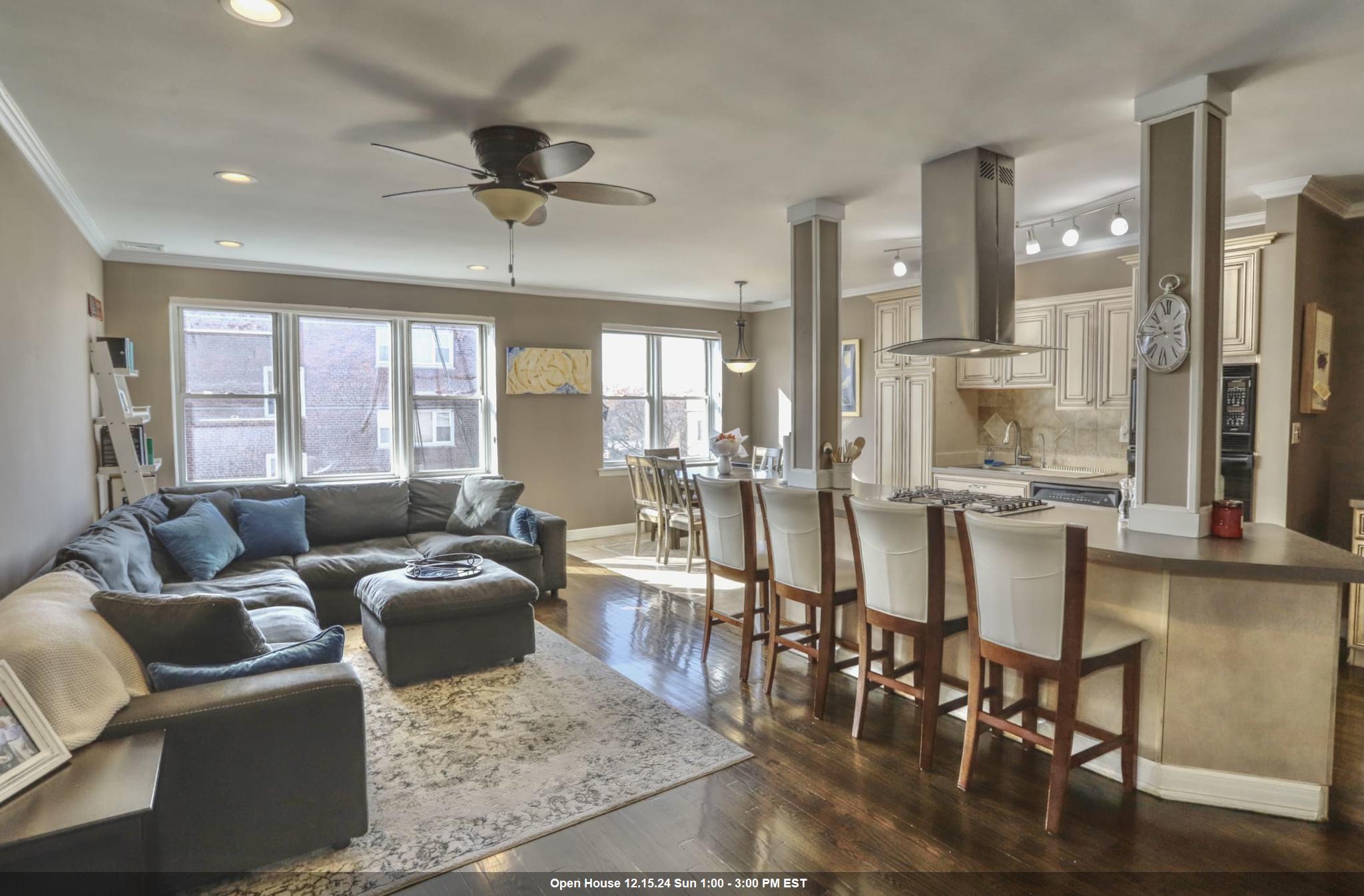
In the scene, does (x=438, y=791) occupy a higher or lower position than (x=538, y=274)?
lower

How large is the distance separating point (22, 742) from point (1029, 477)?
553 cm

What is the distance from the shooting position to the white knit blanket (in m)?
1.87

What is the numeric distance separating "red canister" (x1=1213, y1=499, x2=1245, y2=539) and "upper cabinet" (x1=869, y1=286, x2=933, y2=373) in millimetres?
3402

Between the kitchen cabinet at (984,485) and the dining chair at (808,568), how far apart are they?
88.3 inches

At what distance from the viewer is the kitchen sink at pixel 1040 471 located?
518 centimetres

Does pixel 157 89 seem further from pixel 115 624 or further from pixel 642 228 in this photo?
pixel 642 228

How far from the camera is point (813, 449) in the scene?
418 centimetres

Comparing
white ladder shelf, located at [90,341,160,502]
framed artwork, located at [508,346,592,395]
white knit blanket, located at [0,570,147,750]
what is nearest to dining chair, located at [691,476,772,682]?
white knit blanket, located at [0,570,147,750]

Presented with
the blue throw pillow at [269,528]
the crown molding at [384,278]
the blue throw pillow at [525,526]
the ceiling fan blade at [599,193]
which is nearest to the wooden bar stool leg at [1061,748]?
the ceiling fan blade at [599,193]

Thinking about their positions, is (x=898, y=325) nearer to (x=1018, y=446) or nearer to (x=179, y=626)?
(x=1018, y=446)

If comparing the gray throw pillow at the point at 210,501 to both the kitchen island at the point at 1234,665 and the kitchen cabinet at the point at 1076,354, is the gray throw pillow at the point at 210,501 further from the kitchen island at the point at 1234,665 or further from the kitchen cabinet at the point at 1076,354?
the kitchen cabinet at the point at 1076,354

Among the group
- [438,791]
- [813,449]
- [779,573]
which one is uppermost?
[813,449]

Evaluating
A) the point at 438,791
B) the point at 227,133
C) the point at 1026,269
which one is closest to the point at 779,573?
the point at 438,791

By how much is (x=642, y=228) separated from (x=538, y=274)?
2.02 meters
